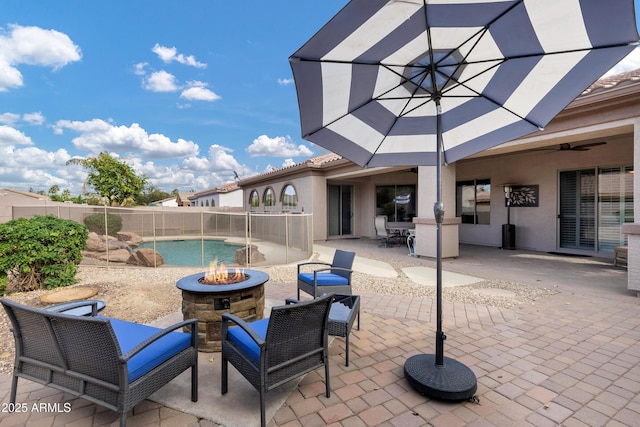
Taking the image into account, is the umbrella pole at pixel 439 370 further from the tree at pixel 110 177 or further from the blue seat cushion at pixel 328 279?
the tree at pixel 110 177

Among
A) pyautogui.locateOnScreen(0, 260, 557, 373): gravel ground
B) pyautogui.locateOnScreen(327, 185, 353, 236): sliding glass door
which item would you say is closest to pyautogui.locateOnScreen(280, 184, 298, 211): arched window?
pyautogui.locateOnScreen(327, 185, 353, 236): sliding glass door

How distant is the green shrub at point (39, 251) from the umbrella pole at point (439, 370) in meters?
6.48

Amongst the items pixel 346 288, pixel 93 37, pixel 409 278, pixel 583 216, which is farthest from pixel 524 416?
pixel 93 37

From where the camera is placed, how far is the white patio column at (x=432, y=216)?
328 inches

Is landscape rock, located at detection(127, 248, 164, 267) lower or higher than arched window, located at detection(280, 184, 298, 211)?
lower

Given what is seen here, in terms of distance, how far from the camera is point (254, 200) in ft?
65.2

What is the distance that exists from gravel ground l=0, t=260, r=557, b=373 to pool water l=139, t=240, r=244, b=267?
71.0 inches

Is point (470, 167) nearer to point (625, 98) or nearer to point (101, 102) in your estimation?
point (625, 98)

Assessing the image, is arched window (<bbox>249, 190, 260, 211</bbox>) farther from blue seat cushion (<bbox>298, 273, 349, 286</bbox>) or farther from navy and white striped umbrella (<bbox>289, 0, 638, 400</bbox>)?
navy and white striped umbrella (<bbox>289, 0, 638, 400</bbox>)

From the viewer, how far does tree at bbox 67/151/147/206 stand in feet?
75.9

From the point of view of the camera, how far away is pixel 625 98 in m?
5.04

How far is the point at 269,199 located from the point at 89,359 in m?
15.6

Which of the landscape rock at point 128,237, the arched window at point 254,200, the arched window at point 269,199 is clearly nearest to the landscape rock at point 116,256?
the landscape rock at point 128,237

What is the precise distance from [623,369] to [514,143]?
5.42m
